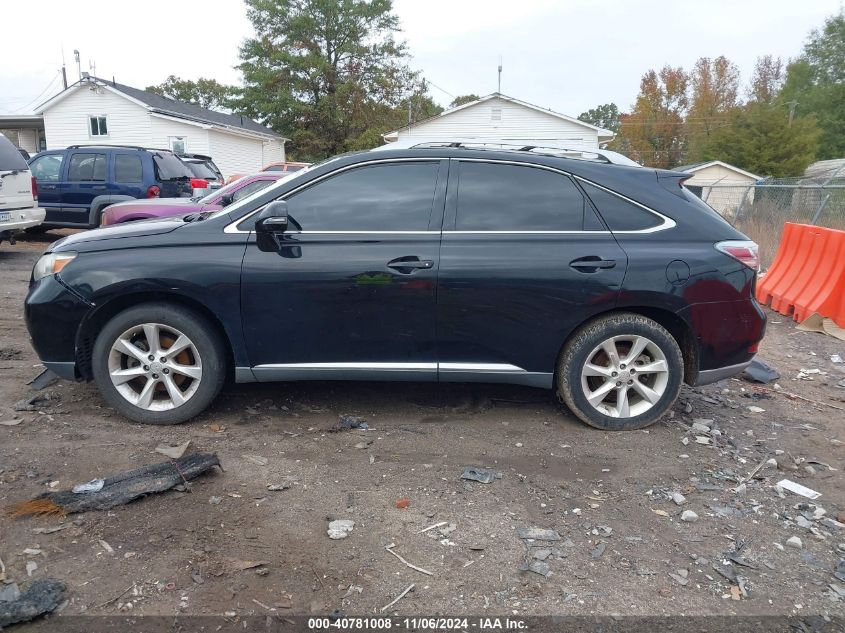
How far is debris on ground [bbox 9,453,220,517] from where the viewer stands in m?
3.23

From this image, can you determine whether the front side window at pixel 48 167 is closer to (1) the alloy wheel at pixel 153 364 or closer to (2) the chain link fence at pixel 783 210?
(1) the alloy wheel at pixel 153 364

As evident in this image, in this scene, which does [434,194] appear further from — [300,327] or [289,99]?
[289,99]

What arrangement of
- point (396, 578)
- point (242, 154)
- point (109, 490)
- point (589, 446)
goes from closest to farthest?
point (396, 578)
point (109, 490)
point (589, 446)
point (242, 154)

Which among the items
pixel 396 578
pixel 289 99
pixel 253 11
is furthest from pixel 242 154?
pixel 396 578

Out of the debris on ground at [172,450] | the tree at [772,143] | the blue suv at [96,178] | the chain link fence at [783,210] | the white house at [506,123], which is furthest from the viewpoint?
the tree at [772,143]

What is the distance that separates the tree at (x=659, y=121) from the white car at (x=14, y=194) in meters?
57.9

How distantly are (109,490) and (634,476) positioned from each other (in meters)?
2.90

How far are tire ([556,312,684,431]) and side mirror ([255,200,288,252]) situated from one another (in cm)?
201

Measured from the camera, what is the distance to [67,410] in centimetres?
446

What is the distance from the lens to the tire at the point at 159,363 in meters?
4.11

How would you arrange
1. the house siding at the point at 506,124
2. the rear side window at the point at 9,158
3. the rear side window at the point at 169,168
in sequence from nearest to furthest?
1. the rear side window at the point at 9,158
2. the rear side window at the point at 169,168
3. the house siding at the point at 506,124

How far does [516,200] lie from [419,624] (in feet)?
8.74

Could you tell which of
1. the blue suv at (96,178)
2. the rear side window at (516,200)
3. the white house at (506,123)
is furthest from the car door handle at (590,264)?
the white house at (506,123)

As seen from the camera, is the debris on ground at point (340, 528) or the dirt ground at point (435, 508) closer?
the dirt ground at point (435, 508)
